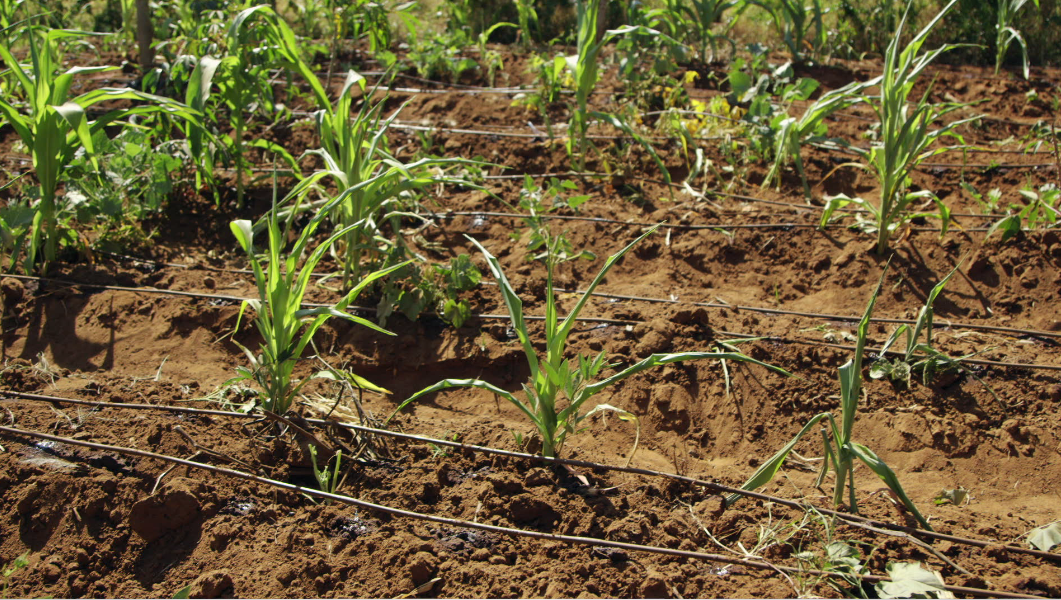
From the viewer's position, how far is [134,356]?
2.50 metres

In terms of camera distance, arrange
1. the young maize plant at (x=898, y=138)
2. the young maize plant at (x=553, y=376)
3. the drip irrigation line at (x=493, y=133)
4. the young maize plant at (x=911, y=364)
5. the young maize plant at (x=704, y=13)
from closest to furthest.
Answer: the young maize plant at (x=553, y=376) → the young maize plant at (x=911, y=364) → the young maize plant at (x=898, y=138) → the drip irrigation line at (x=493, y=133) → the young maize plant at (x=704, y=13)

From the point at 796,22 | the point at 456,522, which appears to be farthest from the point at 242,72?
the point at 796,22

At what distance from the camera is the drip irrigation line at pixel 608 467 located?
1709 mm

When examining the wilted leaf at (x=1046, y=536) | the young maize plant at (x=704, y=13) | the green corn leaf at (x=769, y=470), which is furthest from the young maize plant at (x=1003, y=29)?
the green corn leaf at (x=769, y=470)

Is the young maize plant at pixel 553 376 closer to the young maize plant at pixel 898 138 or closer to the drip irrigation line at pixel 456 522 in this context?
the drip irrigation line at pixel 456 522

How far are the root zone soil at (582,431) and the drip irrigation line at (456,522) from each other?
20 millimetres

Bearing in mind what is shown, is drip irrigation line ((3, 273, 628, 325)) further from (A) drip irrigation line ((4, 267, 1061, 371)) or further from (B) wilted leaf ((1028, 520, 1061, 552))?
(B) wilted leaf ((1028, 520, 1061, 552))

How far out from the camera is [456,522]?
1.77 meters

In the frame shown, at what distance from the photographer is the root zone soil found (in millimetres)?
1707

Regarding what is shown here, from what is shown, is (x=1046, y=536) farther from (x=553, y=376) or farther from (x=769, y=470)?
(x=553, y=376)

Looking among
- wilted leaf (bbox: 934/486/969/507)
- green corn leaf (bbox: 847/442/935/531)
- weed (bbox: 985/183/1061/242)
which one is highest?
weed (bbox: 985/183/1061/242)

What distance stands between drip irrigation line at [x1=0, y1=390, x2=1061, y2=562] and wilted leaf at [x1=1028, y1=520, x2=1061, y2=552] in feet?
0.11

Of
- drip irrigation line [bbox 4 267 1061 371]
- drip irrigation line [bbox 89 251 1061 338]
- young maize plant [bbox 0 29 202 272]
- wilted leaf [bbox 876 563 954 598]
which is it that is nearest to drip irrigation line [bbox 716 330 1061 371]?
drip irrigation line [bbox 4 267 1061 371]

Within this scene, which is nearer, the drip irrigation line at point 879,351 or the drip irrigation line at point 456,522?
the drip irrigation line at point 456,522
